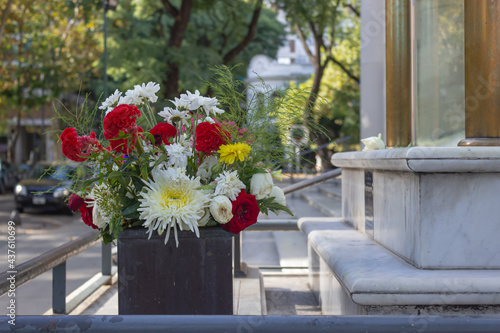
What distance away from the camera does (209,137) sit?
2.19 metres

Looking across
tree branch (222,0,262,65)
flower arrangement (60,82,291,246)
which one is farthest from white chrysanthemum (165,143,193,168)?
tree branch (222,0,262,65)

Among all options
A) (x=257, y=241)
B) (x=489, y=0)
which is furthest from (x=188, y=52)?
(x=489, y=0)

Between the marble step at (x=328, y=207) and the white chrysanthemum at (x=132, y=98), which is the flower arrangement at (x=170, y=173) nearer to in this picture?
the white chrysanthemum at (x=132, y=98)

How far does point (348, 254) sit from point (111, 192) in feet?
5.41

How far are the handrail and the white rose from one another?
3.51 ft

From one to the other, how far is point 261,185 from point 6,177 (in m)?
29.8

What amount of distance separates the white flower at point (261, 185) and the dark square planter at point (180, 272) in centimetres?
21

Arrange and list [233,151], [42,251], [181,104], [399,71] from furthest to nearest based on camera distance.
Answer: [42,251], [399,71], [181,104], [233,151]

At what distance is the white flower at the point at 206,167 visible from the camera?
2.32 metres

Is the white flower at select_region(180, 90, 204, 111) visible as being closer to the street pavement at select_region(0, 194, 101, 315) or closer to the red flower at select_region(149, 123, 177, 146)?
the red flower at select_region(149, 123, 177, 146)

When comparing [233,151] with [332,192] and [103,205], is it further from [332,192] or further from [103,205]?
[332,192]

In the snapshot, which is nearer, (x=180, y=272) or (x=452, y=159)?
(x=180, y=272)

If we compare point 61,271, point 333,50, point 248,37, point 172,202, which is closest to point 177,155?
point 172,202

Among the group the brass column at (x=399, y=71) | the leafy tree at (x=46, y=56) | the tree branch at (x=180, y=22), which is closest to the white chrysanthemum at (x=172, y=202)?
the brass column at (x=399, y=71)
